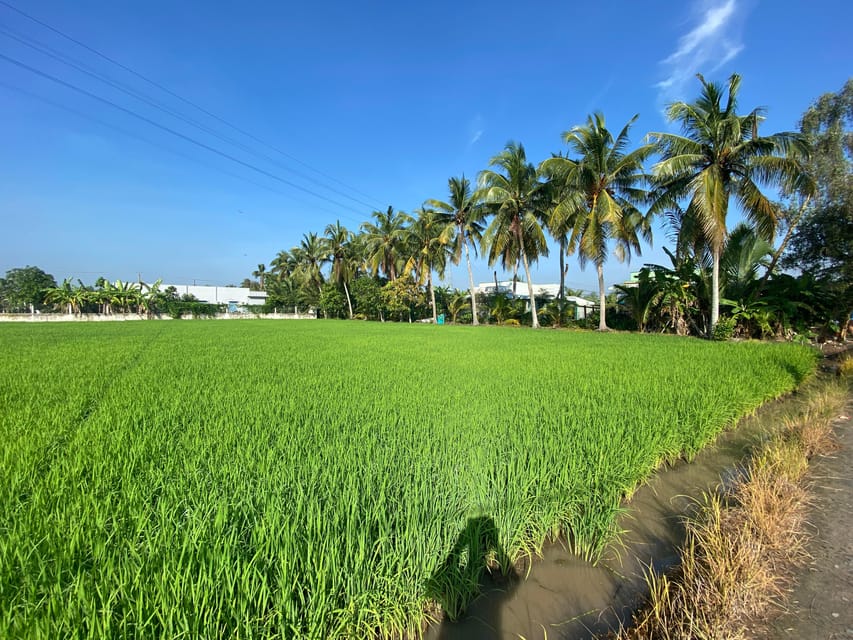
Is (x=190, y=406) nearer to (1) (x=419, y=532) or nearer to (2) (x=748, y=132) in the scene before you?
(1) (x=419, y=532)

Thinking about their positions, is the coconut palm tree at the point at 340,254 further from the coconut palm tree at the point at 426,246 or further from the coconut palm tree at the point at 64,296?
the coconut palm tree at the point at 64,296

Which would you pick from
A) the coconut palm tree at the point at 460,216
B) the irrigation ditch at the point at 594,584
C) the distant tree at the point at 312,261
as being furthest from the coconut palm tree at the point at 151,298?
the irrigation ditch at the point at 594,584

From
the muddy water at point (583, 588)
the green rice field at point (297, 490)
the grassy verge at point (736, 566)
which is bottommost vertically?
the muddy water at point (583, 588)

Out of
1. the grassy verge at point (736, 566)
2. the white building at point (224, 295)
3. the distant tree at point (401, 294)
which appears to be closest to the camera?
the grassy verge at point (736, 566)

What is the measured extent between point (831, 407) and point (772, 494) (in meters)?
4.10

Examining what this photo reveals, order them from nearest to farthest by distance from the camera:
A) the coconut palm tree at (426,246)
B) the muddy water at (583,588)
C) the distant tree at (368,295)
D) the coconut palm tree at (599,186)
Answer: the muddy water at (583,588) → the coconut palm tree at (599,186) → the coconut palm tree at (426,246) → the distant tree at (368,295)

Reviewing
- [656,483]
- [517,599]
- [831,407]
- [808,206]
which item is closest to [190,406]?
[517,599]

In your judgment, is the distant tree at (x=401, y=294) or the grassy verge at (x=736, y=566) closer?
the grassy verge at (x=736, y=566)

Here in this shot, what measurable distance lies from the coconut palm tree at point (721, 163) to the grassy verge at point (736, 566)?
1188 cm

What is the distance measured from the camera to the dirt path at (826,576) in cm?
168

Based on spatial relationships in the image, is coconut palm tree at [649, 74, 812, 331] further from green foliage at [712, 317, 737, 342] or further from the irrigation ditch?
the irrigation ditch

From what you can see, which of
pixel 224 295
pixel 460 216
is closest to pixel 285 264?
pixel 224 295

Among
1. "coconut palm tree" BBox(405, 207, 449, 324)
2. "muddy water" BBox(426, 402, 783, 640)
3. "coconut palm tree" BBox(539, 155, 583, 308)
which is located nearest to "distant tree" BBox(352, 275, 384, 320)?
"coconut palm tree" BBox(405, 207, 449, 324)

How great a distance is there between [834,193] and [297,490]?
18.5 metres
